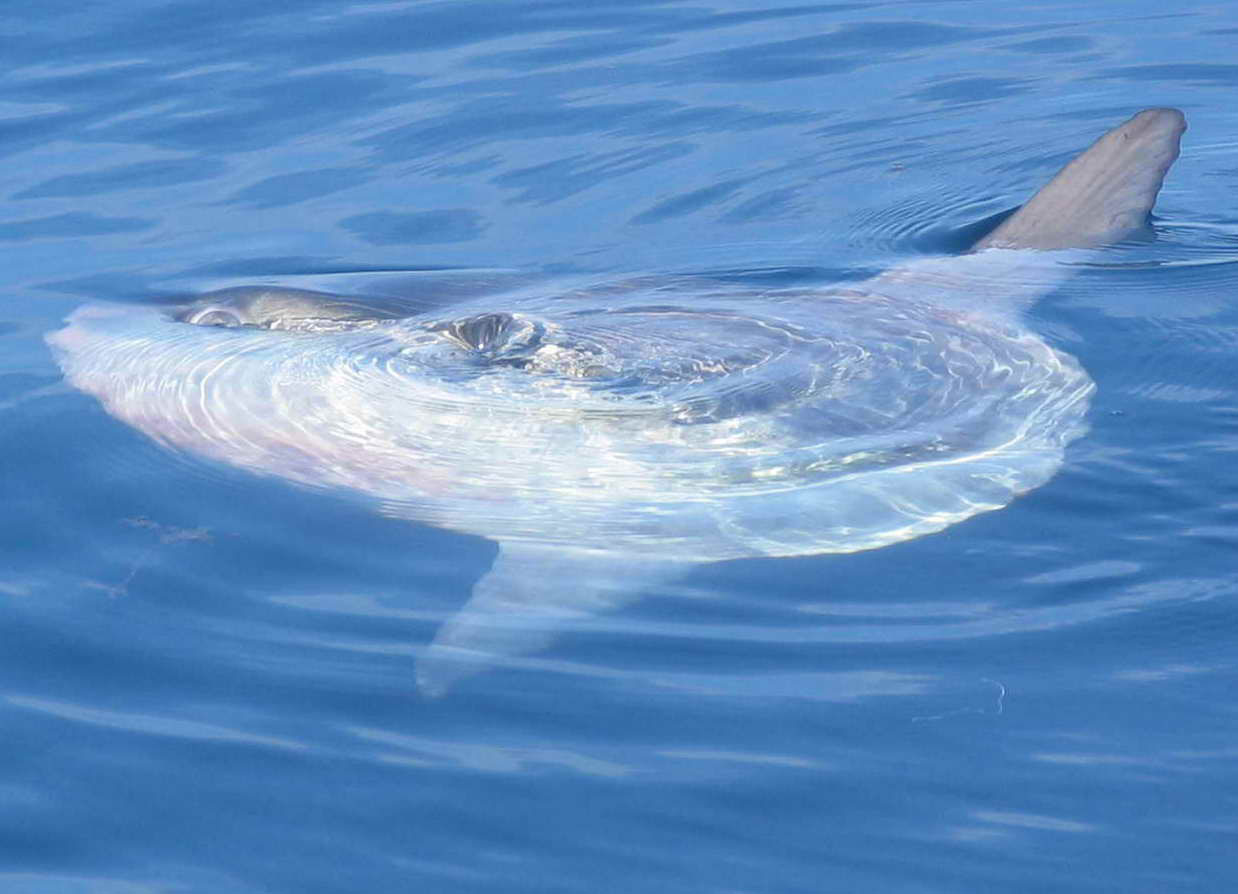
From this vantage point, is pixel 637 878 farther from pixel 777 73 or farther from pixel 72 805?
pixel 777 73

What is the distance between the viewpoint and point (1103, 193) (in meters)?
6.06

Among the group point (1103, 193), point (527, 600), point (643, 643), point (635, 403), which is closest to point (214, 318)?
point (635, 403)

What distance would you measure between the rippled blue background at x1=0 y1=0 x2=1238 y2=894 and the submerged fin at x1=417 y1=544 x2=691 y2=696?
2.7 inches

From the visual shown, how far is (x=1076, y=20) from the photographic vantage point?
9680 millimetres

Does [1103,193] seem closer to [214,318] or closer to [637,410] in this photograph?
[637,410]

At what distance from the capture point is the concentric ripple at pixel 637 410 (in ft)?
14.1

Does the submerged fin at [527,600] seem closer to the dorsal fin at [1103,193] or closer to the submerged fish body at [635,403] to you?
the submerged fish body at [635,403]

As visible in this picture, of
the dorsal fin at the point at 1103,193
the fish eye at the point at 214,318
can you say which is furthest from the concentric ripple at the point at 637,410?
the dorsal fin at the point at 1103,193

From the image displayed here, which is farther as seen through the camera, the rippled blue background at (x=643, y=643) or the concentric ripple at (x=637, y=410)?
the concentric ripple at (x=637, y=410)

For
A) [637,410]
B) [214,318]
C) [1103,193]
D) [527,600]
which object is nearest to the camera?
[527,600]

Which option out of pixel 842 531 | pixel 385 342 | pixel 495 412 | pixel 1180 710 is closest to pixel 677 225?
pixel 385 342

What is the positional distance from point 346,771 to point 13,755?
2.46 ft

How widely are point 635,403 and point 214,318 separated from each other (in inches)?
77.4

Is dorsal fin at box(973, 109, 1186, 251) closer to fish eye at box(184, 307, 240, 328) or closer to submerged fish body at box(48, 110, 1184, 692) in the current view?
submerged fish body at box(48, 110, 1184, 692)
